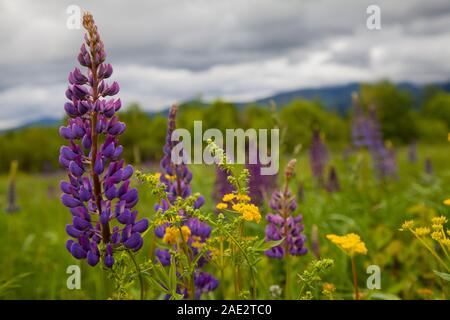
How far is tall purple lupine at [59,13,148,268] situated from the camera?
239 centimetres

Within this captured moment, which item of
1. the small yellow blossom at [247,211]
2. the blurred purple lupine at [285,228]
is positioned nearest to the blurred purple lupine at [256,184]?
the blurred purple lupine at [285,228]

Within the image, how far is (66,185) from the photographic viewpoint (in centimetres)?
239

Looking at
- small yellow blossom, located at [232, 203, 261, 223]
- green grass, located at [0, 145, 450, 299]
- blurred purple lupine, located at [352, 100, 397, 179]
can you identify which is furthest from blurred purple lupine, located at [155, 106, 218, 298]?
blurred purple lupine, located at [352, 100, 397, 179]

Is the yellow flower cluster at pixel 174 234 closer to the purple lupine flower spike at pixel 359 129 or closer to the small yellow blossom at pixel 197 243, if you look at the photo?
the small yellow blossom at pixel 197 243

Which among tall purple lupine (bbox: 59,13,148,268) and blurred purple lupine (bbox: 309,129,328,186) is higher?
blurred purple lupine (bbox: 309,129,328,186)

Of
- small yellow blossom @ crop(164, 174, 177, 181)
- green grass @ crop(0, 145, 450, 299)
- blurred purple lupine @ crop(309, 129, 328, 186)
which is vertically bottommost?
green grass @ crop(0, 145, 450, 299)

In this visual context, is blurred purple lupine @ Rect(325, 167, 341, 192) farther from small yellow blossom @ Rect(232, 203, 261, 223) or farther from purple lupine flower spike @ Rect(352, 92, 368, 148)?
small yellow blossom @ Rect(232, 203, 261, 223)

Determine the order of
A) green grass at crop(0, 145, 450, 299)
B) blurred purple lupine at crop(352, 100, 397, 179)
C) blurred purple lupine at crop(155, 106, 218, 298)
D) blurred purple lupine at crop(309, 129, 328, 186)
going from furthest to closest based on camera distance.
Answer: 1. blurred purple lupine at crop(352, 100, 397, 179)
2. blurred purple lupine at crop(309, 129, 328, 186)
3. green grass at crop(0, 145, 450, 299)
4. blurred purple lupine at crop(155, 106, 218, 298)

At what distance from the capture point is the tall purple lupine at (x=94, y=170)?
7.84 feet

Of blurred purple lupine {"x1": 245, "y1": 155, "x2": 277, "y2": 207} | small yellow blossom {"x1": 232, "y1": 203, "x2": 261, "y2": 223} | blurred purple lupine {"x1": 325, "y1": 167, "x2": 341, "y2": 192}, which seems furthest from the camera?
blurred purple lupine {"x1": 325, "y1": 167, "x2": 341, "y2": 192}

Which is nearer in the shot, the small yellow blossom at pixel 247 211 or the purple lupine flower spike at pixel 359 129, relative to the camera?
the small yellow blossom at pixel 247 211

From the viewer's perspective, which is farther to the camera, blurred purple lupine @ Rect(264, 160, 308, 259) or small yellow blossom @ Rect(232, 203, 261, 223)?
blurred purple lupine @ Rect(264, 160, 308, 259)
